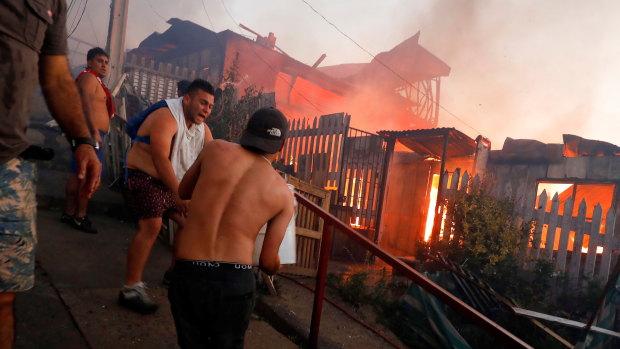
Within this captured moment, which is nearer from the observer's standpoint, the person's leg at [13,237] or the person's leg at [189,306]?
the person's leg at [13,237]

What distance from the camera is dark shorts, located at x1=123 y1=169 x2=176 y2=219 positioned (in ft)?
8.76

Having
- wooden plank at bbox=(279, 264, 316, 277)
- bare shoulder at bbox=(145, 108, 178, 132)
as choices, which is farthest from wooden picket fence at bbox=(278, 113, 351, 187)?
bare shoulder at bbox=(145, 108, 178, 132)

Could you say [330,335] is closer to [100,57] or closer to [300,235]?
[300,235]

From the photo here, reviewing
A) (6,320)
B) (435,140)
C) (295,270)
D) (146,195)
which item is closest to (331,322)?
(295,270)

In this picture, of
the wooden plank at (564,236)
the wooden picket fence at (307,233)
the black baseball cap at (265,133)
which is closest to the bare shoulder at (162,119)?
the black baseball cap at (265,133)

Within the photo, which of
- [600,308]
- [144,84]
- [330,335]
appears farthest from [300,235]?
[144,84]

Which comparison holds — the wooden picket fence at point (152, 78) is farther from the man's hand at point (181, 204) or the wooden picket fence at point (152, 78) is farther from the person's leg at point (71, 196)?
the man's hand at point (181, 204)

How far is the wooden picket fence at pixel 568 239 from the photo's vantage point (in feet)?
19.7

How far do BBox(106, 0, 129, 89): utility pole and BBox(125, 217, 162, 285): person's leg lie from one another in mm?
7845

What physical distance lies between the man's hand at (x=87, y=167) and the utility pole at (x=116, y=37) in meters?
8.67

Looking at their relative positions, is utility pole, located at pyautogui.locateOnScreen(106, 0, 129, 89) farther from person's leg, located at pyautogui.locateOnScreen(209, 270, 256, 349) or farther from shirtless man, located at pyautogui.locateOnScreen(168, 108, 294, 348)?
person's leg, located at pyautogui.locateOnScreen(209, 270, 256, 349)

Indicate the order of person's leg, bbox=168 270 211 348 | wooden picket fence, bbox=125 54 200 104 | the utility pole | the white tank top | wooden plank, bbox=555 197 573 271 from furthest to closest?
1. wooden picket fence, bbox=125 54 200 104
2. the utility pole
3. wooden plank, bbox=555 197 573 271
4. the white tank top
5. person's leg, bbox=168 270 211 348

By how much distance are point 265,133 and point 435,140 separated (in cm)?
801

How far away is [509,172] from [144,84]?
1100 cm
